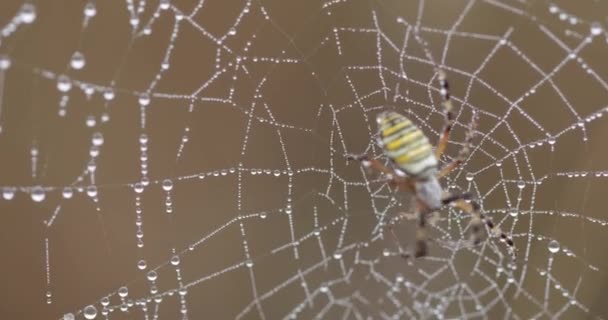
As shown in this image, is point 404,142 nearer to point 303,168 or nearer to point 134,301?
point 303,168

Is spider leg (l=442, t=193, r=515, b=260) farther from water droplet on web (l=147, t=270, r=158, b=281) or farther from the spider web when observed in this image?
water droplet on web (l=147, t=270, r=158, b=281)

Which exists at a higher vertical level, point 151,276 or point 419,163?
point 419,163

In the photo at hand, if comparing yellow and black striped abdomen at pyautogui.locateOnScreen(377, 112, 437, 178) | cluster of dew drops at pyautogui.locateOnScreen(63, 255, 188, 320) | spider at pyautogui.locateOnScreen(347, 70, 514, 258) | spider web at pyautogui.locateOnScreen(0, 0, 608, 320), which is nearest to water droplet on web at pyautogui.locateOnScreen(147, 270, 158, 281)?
cluster of dew drops at pyautogui.locateOnScreen(63, 255, 188, 320)

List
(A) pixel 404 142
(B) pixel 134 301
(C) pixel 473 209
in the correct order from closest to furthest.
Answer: (A) pixel 404 142, (C) pixel 473 209, (B) pixel 134 301

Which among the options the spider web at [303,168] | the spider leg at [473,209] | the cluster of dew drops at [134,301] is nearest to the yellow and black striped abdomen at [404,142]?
the spider leg at [473,209]

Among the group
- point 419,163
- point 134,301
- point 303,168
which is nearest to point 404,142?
point 419,163

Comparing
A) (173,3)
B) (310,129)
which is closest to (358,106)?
(310,129)
